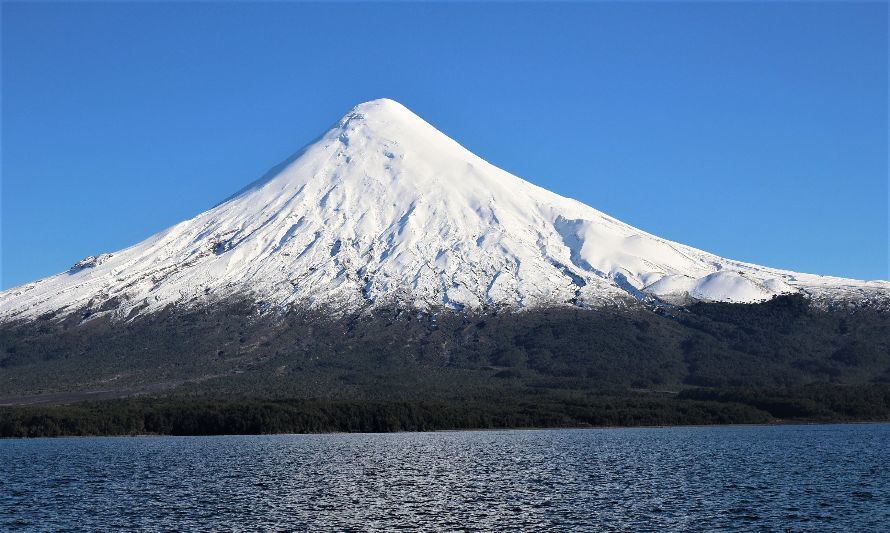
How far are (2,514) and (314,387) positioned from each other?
4473 inches

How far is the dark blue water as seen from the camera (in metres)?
58.1

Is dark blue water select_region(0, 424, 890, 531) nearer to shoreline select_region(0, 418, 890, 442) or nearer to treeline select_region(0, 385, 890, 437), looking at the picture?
shoreline select_region(0, 418, 890, 442)

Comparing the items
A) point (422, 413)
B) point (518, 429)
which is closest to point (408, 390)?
point (422, 413)

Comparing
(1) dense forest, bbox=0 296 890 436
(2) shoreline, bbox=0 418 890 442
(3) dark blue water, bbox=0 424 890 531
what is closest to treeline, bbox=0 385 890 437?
(1) dense forest, bbox=0 296 890 436

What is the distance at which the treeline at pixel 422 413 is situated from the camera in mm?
146375

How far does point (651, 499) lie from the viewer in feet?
217

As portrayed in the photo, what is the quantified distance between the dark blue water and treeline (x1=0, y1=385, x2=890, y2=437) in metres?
24.2

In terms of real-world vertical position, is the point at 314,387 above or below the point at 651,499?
above

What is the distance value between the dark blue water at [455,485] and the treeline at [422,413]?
24.2 meters

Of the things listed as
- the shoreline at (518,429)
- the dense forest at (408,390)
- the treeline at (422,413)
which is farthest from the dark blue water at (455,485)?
the dense forest at (408,390)

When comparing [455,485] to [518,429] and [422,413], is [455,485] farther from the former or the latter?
[518,429]

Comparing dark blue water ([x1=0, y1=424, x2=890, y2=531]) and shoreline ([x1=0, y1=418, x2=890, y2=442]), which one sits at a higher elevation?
shoreline ([x1=0, y1=418, x2=890, y2=442])

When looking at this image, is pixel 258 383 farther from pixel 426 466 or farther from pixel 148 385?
pixel 426 466

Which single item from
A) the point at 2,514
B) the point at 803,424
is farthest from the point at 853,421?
the point at 2,514
